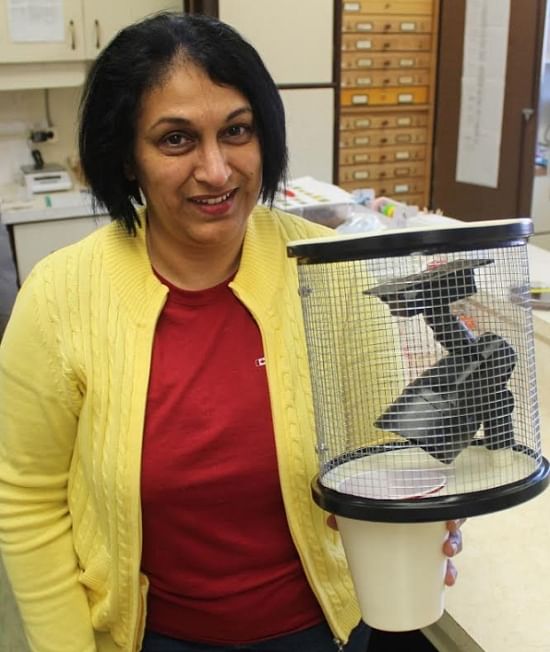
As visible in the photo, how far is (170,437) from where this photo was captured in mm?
947

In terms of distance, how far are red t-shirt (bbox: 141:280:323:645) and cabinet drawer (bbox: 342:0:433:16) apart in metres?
3.28

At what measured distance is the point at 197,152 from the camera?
0.90m

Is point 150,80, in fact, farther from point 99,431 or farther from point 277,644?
point 277,644

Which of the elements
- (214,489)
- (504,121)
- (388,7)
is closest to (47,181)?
(388,7)

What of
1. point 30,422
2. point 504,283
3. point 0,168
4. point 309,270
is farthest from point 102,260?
point 0,168

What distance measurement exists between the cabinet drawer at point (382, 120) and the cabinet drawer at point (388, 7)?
527 millimetres

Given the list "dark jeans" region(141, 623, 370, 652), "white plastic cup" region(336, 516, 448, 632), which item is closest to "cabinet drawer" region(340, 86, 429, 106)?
"dark jeans" region(141, 623, 370, 652)

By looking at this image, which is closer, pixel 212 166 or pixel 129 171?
pixel 212 166

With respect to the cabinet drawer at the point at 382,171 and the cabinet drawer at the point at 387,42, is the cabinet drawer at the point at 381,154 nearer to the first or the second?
the cabinet drawer at the point at 382,171

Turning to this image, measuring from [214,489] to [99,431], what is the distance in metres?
0.16

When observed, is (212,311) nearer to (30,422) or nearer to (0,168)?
(30,422)

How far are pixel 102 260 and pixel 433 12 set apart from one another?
385 cm

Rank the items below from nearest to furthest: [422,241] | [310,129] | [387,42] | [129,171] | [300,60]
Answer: [422,241], [129,171], [300,60], [310,129], [387,42]

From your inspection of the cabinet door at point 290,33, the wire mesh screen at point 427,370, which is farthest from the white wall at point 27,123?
the wire mesh screen at point 427,370
